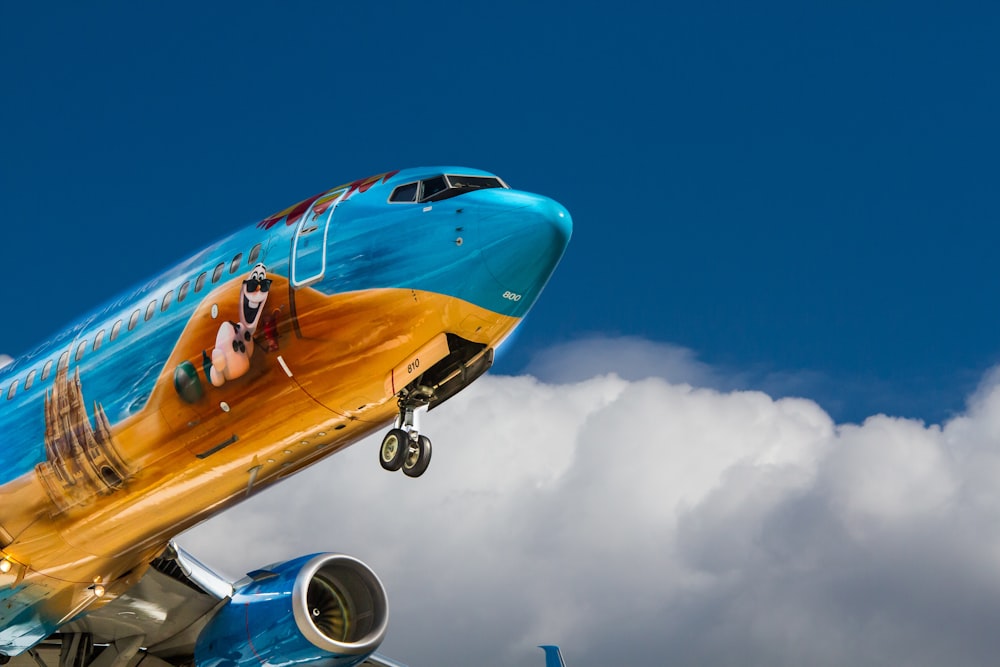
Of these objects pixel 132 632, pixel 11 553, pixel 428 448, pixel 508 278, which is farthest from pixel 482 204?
pixel 132 632

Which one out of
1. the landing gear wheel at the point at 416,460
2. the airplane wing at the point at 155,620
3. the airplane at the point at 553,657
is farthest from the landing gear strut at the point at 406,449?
the airplane at the point at 553,657

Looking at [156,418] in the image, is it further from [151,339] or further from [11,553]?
[11,553]

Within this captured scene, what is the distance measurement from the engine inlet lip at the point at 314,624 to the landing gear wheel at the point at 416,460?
5932 mm

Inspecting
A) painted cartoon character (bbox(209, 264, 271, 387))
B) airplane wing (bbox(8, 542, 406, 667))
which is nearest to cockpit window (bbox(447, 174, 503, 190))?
painted cartoon character (bbox(209, 264, 271, 387))

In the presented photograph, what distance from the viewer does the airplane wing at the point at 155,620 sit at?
69.1ft

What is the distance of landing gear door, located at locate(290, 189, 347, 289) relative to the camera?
48.3 ft

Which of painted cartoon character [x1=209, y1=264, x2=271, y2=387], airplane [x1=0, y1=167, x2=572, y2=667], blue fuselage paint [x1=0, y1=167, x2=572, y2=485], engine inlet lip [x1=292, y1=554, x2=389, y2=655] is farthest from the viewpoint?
engine inlet lip [x1=292, y1=554, x2=389, y2=655]

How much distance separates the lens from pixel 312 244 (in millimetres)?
14930

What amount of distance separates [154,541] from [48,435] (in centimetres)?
215

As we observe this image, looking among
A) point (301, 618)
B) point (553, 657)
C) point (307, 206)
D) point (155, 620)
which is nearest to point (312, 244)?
point (307, 206)

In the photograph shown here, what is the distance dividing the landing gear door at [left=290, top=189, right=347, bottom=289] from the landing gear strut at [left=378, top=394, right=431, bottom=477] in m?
1.86

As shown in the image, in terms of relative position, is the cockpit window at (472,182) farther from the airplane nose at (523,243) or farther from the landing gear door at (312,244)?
the landing gear door at (312,244)

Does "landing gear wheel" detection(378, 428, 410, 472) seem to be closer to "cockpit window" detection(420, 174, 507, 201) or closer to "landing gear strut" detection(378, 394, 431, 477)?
"landing gear strut" detection(378, 394, 431, 477)

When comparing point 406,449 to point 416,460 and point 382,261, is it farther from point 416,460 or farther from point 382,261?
point 382,261
